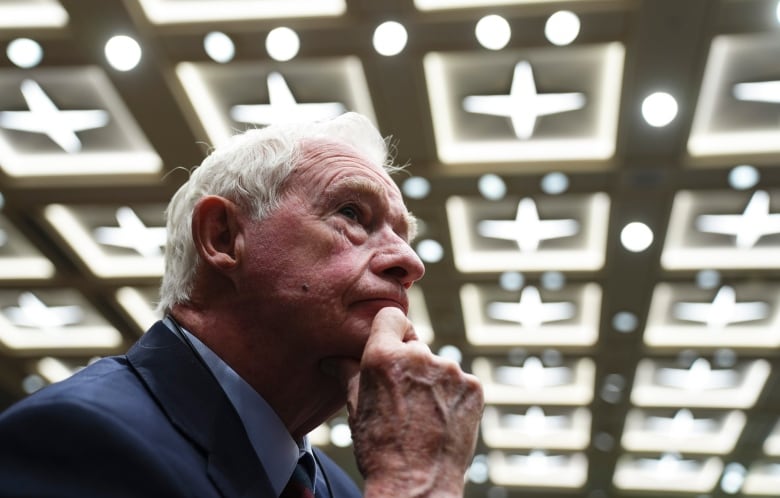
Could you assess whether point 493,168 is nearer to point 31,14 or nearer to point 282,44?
point 282,44

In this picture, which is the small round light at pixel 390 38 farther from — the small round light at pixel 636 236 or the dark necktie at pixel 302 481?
the dark necktie at pixel 302 481

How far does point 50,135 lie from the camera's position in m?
6.38

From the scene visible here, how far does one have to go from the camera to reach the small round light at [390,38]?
5.16m

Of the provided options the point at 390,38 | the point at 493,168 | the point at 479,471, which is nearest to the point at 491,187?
the point at 493,168

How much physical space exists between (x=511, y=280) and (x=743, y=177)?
2.35 meters

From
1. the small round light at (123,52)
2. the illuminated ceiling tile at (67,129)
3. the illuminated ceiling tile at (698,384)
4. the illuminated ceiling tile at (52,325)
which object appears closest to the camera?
the small round light at (123,52)

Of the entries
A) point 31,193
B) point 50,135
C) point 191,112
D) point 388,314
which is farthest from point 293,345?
point 31,193

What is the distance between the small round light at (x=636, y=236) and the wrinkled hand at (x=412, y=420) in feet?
19.9

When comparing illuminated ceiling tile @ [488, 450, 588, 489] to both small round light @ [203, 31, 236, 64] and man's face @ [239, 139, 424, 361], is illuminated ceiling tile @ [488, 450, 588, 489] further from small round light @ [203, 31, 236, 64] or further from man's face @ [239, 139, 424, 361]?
man's face @ [239, 139, 424, 361]

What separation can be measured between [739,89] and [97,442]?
5.48m

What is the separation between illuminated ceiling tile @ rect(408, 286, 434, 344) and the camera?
826cm

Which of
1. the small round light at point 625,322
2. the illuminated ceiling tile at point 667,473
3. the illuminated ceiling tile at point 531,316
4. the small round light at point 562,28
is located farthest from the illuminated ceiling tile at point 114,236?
the illuminated ceiling tile at point 667,473

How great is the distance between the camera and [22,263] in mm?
8211

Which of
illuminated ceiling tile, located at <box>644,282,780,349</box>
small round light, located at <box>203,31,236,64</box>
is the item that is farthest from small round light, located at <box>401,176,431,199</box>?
illuminated ceiling tile, located at <box>644,282,780,349</box>
